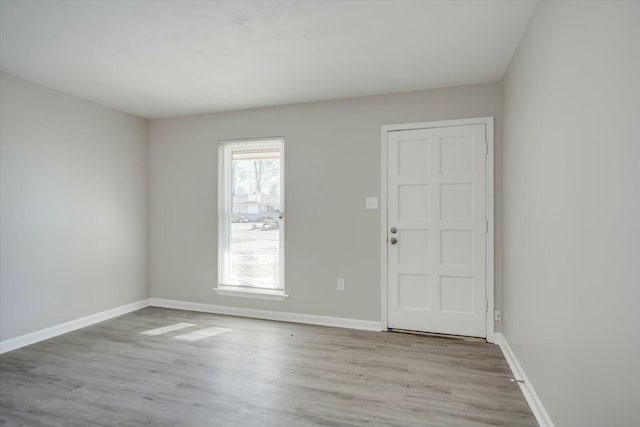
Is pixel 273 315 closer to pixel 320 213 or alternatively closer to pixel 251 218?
pixel 251 218

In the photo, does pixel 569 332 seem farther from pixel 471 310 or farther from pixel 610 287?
pixel 471 310

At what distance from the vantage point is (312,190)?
3.94 meters

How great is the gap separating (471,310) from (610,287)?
7.56 feet

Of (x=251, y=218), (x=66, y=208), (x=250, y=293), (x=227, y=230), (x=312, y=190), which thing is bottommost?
(x=250, y=293)

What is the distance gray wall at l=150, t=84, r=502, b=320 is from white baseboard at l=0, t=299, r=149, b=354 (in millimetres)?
429

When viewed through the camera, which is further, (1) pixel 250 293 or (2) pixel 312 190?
(1) pixel 250 293

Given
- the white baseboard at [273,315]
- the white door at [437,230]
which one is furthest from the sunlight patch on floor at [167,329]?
the white door at [437,230]

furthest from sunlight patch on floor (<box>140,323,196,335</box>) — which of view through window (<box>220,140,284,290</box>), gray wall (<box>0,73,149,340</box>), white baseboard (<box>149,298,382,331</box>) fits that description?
gray wall (<box>0,73,149,340</box>)

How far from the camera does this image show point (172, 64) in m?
2.94

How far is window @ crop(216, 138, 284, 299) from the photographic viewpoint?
417cm

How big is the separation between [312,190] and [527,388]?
→ 264cm

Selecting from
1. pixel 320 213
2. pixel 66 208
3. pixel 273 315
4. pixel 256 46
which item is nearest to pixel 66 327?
A: pixel 66 208

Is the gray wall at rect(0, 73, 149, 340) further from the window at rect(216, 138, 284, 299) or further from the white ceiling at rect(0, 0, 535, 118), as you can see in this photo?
the window at rect(216, 138, 284, 299)

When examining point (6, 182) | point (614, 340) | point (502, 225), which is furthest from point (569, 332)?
point (6, 182)
